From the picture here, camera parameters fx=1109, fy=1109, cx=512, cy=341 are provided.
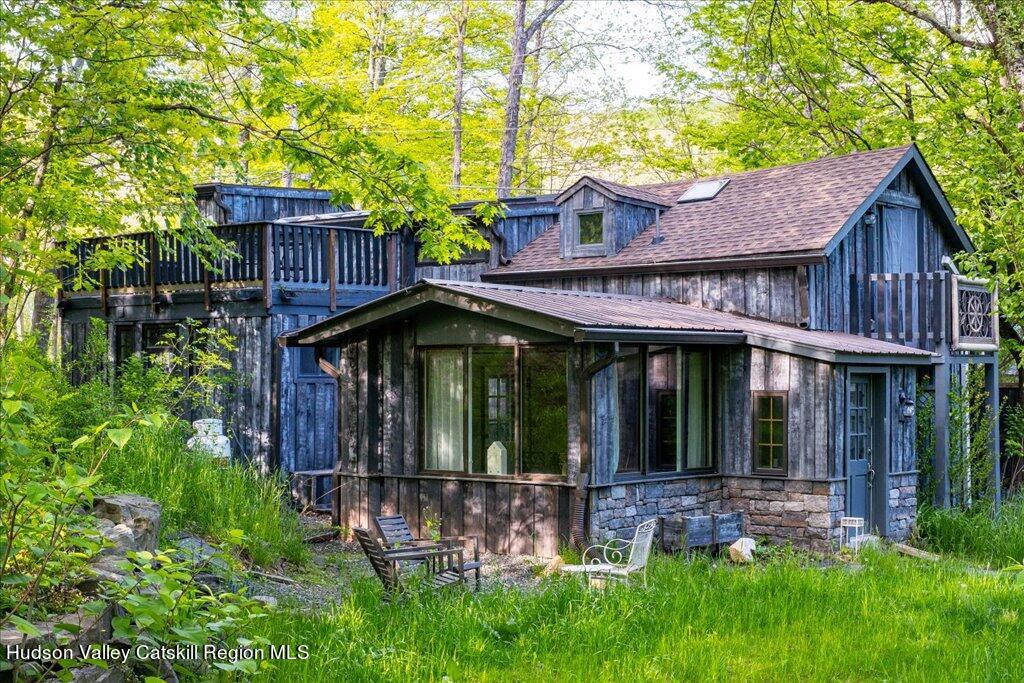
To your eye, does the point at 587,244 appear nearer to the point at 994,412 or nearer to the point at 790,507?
the point at 790,507

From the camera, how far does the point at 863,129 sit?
24500 millimetres

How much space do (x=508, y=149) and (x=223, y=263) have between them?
36.7 ft

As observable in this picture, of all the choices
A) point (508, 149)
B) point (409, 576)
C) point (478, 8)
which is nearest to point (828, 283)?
point (409, 576)

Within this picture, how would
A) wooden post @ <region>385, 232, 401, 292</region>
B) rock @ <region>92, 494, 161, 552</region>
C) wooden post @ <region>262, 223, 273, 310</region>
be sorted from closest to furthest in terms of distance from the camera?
1. rock @ <region>92, 494, 161, 552</region>
2. wooden post @ <region>262, 223, 273, 310</region>
3. wooden post @ <region>385, 232, 401, 292</region>

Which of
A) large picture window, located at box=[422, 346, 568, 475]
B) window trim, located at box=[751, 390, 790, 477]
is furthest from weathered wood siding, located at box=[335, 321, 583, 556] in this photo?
window trim, located at box=[751, 390, 790, 477]

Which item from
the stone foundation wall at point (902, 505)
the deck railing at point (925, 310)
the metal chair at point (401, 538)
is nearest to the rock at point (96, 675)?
the metal chair at point (401, 538)

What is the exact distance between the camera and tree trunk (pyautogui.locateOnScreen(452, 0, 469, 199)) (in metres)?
29.6

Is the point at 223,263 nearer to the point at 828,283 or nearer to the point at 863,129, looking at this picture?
the point at 828,283

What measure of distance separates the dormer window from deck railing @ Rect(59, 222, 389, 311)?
3.30m

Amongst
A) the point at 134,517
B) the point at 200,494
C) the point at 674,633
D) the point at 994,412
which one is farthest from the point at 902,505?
the point at 134,517

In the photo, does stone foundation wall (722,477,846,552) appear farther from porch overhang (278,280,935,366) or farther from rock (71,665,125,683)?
rock (71,665,125,683)

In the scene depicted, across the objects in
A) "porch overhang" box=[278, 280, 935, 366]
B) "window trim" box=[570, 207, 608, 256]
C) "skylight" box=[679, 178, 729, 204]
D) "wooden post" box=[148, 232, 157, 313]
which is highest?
"skylight" box=[679, 178, 729, 204]

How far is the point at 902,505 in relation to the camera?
15.1 meters

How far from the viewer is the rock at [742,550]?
12.5 meters
